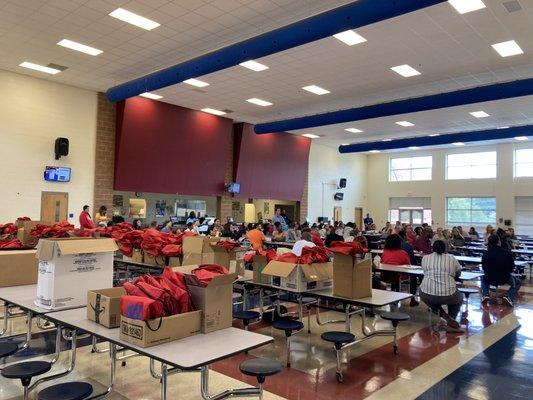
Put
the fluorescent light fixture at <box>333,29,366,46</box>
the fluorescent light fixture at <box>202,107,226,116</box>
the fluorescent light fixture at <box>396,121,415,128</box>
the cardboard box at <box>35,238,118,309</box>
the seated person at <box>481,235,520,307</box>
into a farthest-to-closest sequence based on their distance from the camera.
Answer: the fluorescent light fixture at <box>396,121,415,128</box>, the fluorescent light fixture at <box>202,107,226,116</box>, the fluorescent light fixture at <box>333,29,366,46</box>, the seated person at <box>481,235,520,307</box>, the cardboard box at <box>35,238,118,309</box>

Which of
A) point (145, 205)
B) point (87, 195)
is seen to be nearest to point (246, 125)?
point (145, 205)

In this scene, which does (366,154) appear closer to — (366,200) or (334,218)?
(366,200)

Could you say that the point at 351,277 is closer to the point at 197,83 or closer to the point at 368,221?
the point at 197,83

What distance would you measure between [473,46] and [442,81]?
2.13m

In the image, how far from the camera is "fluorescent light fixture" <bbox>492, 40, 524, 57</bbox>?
24.8 ft

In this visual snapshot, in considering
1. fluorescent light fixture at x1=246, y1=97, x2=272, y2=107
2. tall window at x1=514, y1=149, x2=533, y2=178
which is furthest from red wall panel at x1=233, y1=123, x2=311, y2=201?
tall window at x1=514, y1=149, x2=533, y2=178

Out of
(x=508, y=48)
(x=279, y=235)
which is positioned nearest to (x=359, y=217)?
(x=279, y=235)

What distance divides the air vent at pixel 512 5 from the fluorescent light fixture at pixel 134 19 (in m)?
5.49

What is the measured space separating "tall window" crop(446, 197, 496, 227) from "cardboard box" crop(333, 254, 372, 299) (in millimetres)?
16174

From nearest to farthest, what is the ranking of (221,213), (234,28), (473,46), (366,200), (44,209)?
(234,28), (473,46), (44,209), (221,213), (366,200)

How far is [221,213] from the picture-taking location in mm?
14508

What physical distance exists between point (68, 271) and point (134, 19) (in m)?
5.27

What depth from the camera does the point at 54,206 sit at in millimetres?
10633

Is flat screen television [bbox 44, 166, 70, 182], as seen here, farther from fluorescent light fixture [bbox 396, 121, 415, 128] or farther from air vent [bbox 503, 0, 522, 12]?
fluorescent light fixture [bbox 396, 121, 415, 128]
